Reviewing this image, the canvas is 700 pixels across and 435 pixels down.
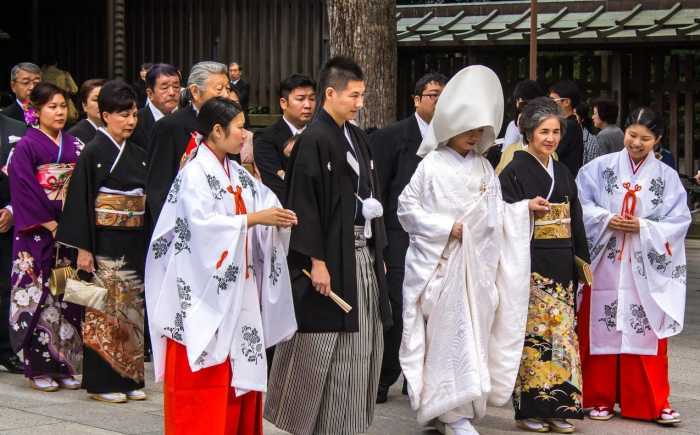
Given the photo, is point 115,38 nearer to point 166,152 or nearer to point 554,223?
point 166,152

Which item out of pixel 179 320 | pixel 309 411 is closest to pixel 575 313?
pixel 309 411

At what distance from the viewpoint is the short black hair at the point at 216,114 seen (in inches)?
204

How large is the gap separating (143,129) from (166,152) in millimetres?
1300

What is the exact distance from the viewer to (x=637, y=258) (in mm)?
Result: 6645

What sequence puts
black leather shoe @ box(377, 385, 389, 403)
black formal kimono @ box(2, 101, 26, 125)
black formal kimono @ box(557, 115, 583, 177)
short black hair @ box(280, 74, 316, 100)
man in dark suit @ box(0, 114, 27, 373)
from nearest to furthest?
1. short black hair @ box(280, 74, 316, 100)
2. black leather shoe @ box(377, 385, 389, 403)
3. man in dark suit @ box(0, 114, 27, 373)
4. black formal kimono @ box(557, 115, 583, 177)
5. black formal kimono @ box(2, 101, 26, 125)

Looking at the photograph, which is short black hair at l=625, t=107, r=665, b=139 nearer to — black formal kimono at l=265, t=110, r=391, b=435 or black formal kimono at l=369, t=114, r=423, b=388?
black formal kimono at l=369, t=114, r=423, b=388

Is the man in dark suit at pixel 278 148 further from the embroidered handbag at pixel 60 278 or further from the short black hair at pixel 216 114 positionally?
the short black hair at pixel 216 114

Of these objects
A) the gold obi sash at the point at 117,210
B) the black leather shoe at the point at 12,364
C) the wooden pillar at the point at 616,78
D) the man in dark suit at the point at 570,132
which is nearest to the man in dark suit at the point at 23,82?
the black leather shoe at the point at 12,364

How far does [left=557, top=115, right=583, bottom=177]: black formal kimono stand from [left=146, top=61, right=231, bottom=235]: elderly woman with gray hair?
2768mm

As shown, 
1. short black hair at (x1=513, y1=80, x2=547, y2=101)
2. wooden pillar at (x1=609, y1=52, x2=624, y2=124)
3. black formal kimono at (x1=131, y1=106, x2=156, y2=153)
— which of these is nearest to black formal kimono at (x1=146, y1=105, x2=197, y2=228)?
black formal kimono at (x1=131, y1=106, x2=156, y2=153)

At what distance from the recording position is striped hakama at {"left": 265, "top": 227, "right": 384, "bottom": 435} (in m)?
5.46

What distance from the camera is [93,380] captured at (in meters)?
6.83

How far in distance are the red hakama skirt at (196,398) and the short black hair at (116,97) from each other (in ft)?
7.03

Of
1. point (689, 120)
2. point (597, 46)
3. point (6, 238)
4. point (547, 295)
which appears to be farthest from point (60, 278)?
point (689, 120)
